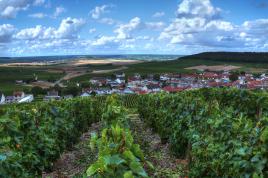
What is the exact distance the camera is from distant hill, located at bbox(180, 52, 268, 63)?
99.2 meters

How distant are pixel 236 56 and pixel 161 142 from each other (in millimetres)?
97067

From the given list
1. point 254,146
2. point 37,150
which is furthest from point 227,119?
point 37,150

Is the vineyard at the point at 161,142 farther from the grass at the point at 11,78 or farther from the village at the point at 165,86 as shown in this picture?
the grass at the point at 11,78

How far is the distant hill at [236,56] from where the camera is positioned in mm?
99219

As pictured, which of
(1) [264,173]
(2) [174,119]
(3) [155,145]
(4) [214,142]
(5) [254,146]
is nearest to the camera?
(1) [264,173]

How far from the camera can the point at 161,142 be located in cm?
1478

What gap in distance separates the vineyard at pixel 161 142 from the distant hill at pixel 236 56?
280 feet

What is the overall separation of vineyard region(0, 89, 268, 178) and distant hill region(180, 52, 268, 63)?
8524 cm

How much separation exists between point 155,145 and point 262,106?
12.6ft

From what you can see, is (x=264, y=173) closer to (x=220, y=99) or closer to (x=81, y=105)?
(x=220, y=99)

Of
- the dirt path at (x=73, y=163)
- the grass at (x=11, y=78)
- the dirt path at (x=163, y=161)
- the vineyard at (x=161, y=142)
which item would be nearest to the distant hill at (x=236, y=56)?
the grass at (x=11, y=78)

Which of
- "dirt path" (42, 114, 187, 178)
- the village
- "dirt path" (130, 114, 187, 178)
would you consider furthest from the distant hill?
"dirt path" (42, 114, 187, 178)

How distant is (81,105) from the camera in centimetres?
1998

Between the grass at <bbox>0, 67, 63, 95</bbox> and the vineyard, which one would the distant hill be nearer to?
the grass at <bbox>0, 67, 63, 95</bbox>
